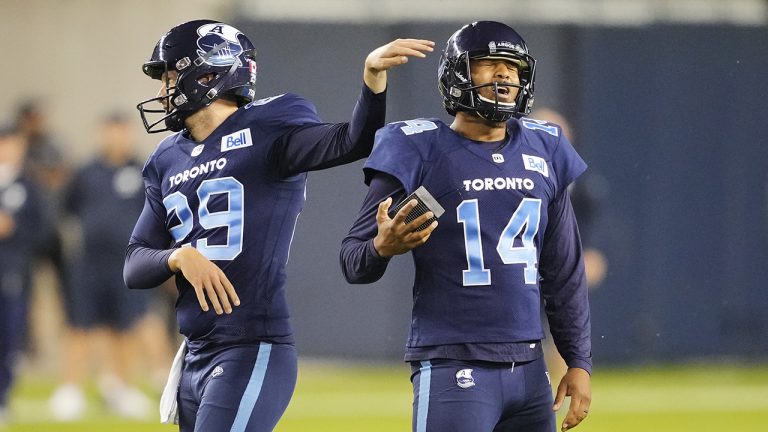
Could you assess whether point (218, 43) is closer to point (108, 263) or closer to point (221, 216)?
point (221, 216)

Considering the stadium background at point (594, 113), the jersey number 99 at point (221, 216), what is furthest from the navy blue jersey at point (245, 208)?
the stadium background at point (594, 113)

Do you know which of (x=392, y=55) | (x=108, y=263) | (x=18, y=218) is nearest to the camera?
(x=392, y=55)

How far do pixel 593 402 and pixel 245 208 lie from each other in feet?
19.7

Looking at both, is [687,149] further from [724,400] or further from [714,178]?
[724,400]

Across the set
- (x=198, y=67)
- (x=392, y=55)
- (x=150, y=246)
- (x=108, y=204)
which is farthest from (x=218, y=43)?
(x=108, y=204)

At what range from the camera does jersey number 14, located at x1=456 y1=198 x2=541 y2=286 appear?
3.66 m

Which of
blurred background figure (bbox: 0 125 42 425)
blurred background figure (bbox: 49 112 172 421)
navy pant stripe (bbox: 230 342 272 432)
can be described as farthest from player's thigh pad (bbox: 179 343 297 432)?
blurred background figure (bbox: 49 112 172 421)

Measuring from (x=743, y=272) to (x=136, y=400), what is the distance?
6174 mm

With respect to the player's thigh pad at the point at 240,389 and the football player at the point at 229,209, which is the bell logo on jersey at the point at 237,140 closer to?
the football player at the point at 229,209

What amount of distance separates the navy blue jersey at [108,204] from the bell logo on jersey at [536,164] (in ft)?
20.5

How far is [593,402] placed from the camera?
946cm

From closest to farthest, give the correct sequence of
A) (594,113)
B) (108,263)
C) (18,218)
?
(18,218), (108,263), (594,113)

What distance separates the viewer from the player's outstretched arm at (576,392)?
12.4 ft

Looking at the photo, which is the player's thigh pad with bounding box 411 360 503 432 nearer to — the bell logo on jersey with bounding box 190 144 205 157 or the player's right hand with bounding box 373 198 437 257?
the player's right hand with bounding box 373 198 437 257
